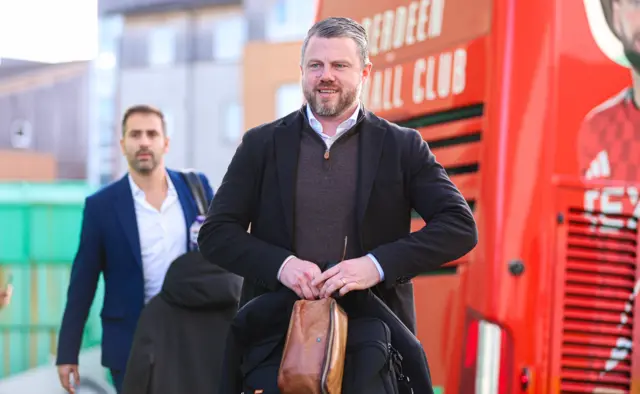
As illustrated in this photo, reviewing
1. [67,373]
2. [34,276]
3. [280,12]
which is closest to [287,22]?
[280,12]

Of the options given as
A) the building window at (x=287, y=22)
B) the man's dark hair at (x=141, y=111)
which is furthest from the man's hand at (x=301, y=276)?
the building window at (x=287, y=22)

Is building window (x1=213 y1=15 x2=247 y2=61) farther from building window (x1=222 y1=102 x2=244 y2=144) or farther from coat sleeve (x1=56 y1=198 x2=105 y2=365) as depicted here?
coat sleeve (x1=56 y1=198 x2=105 y2=365)

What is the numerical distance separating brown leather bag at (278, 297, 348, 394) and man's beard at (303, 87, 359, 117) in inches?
19.0

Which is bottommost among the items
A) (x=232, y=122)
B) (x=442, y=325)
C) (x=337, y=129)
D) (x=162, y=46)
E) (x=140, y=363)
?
(x=140, y=363)

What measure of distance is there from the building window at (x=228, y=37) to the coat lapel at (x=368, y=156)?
2083 cm

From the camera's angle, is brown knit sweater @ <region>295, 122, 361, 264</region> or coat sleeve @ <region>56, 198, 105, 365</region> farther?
coat sleeve @ <region>56, 198, 105, 365</region>

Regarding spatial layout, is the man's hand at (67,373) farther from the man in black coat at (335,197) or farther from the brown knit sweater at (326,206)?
the brown knit sweater at (326,206)

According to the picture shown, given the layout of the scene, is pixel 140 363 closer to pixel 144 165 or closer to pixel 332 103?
pixel 144 165

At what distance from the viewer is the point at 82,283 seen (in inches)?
161

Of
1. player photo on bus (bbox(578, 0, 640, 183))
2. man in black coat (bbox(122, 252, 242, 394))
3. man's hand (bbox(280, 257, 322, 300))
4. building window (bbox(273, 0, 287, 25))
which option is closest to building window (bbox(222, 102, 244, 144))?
building window (bbox(273, 0, 287, 25))

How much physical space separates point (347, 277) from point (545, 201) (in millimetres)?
1845

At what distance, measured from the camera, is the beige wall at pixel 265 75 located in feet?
65.8

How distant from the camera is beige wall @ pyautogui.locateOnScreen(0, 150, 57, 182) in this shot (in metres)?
24.0

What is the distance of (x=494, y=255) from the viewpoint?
3.91 meters
